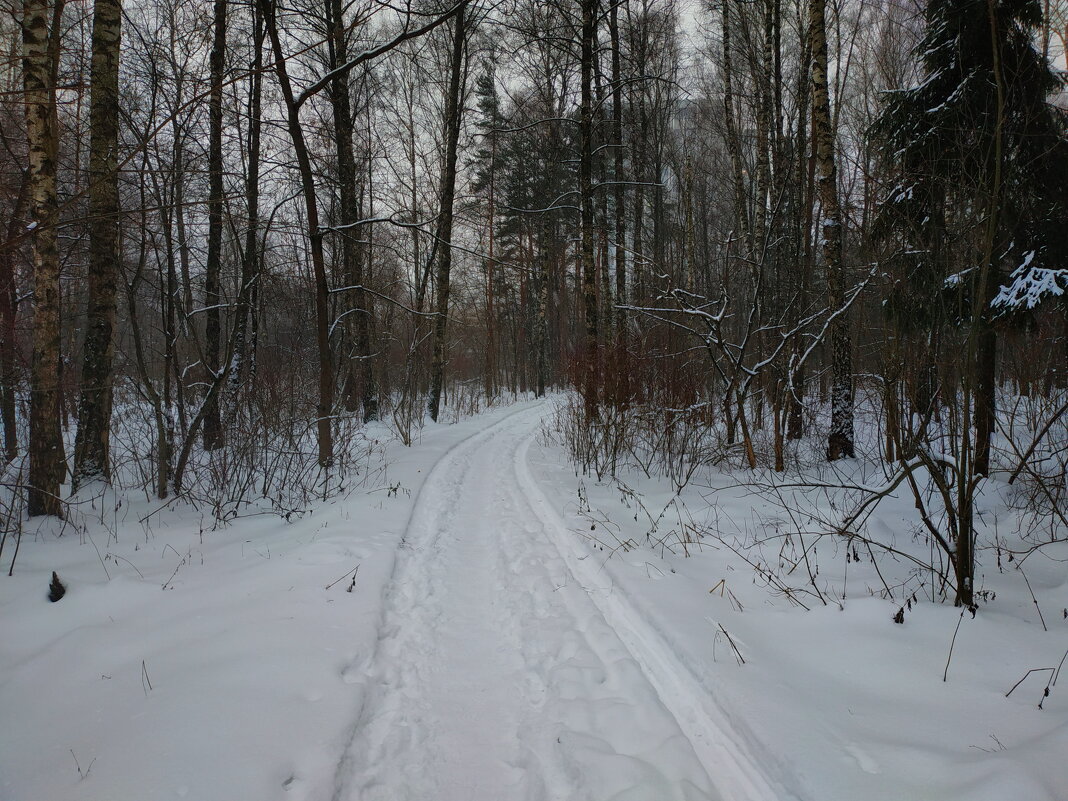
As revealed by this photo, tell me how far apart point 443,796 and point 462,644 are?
106cm

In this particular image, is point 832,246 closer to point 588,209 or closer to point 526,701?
point 588,209

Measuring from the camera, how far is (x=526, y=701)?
2389 millimetres

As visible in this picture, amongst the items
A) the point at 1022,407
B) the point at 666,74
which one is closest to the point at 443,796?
the point at 1022,407

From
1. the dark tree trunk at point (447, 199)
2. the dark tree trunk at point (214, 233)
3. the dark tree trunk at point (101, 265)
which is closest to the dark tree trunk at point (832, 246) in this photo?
the dark tree trunk at point (447, 199)

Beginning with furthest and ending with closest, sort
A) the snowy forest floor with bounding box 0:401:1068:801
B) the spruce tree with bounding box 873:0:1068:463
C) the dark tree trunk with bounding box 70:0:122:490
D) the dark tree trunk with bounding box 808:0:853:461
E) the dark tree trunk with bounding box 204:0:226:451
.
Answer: the dark tree trunk with bounding box 204:0:226:451 < the dark tree trunk with bounding box 808:0:853:461 < the dark tree trunk with bounding box 70:0:122:490 < the spruce tree with bounding box 873:0:1068:463 < the snowy forest floor with bounding box 0:401:1068:801

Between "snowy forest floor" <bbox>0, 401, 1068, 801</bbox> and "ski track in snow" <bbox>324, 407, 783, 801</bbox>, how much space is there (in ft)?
0.04

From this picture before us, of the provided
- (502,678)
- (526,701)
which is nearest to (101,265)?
(502,678)

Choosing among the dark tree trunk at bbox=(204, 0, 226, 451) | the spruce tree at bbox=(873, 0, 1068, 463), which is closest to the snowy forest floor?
the spruce tree at bbox=(873, 0, 1068, 463)

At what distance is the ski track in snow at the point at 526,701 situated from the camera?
1.89 meters

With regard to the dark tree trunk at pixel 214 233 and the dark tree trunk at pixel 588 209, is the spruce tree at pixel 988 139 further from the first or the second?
the dark tree trunk at pixel 214 233

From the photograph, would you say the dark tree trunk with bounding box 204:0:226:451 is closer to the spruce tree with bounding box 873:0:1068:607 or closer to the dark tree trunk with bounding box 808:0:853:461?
the spruce tree with bounding box 873:0:1068:607

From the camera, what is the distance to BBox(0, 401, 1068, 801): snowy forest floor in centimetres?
184

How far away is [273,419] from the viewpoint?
6.34m

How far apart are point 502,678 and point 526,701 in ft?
0.75
